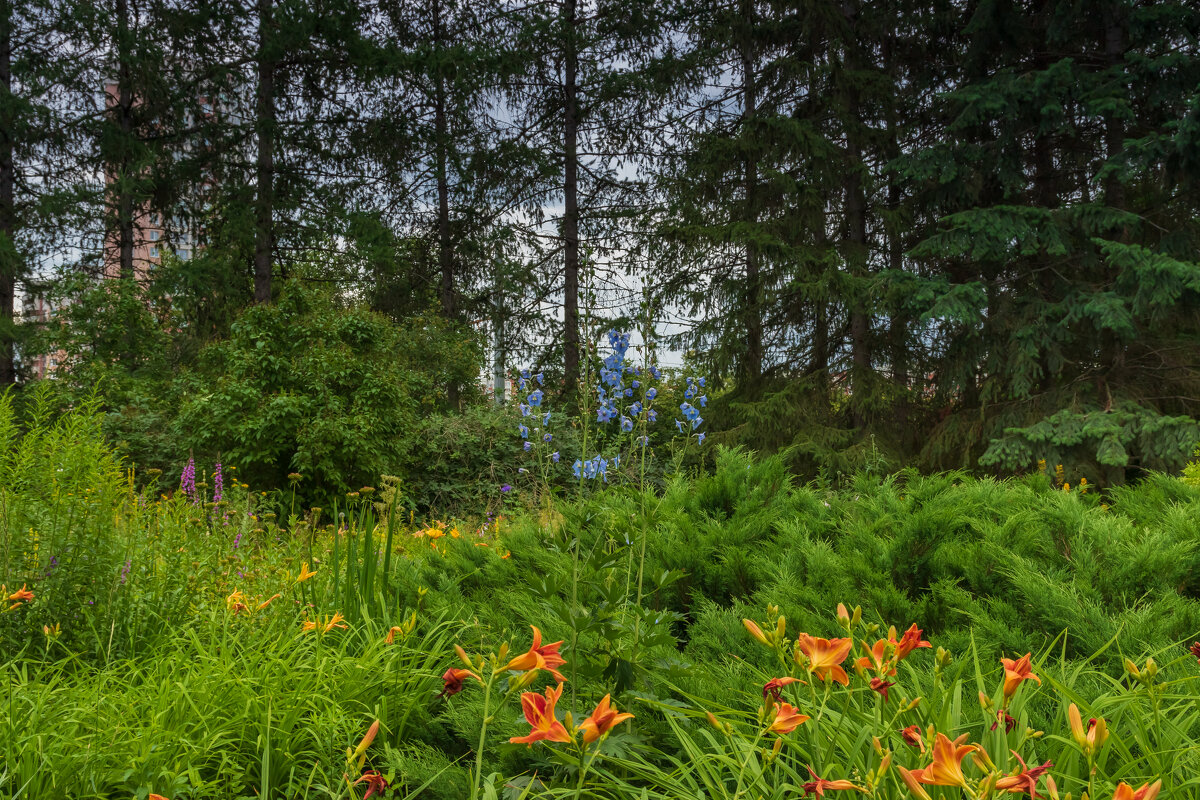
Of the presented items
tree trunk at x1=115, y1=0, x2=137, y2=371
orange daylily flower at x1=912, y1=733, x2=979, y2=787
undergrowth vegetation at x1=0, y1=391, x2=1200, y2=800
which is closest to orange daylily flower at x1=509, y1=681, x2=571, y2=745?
undergrowth vegetation at x1=0, y1=391, x2=1200, y2=800

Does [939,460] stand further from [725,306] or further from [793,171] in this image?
[793,171]

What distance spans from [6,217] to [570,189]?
8516mm

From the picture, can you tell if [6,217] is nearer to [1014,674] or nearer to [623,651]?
[623,651]

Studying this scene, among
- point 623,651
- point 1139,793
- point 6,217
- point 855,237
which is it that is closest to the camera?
point 1139,793

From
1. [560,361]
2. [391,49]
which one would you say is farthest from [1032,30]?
[391,49]

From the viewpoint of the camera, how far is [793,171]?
888 cm

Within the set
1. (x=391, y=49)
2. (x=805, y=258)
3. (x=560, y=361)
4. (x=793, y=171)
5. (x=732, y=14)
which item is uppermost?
(x=391, y=49)

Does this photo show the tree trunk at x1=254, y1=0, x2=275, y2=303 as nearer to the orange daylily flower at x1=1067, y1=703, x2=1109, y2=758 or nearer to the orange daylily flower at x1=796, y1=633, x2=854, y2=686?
the orange daylily flower at x1=796, y1=633, x2=854, y2=686

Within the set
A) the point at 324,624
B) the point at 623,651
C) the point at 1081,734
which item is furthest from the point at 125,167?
the point at 1081,734

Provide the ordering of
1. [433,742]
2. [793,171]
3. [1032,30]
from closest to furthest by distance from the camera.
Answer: [433,742], [1032,30], [793,171]

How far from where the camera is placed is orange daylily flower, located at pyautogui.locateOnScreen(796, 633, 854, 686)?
3.14 ft

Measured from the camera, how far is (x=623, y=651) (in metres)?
1.47

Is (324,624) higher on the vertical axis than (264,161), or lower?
lower

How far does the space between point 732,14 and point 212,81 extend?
845cm
